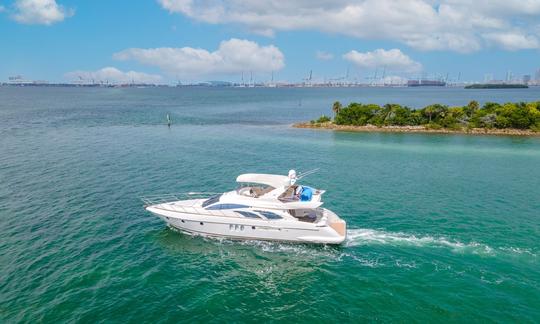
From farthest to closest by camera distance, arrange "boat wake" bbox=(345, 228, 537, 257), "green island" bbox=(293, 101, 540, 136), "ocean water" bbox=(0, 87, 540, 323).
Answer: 1. "green island" bbox=(293, 101, 540, 136)
2. "boat wake" bbox=(345, 228, 537, 257)
3. "ocean water" bbox=(0, 87, 540, 323)

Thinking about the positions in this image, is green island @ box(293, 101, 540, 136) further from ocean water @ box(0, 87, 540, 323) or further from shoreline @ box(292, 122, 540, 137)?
ocean water @ box(0, 87, 540, 323)

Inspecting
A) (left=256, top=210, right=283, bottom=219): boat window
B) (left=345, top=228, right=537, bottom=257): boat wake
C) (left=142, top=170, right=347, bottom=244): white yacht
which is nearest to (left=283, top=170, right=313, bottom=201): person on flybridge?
(left=142, top=170, right=347, bottom=244): white yacht

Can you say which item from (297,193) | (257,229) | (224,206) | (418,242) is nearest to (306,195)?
(297,193)

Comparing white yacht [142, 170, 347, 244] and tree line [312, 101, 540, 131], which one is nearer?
white yacht [142, 170, 347, 244]

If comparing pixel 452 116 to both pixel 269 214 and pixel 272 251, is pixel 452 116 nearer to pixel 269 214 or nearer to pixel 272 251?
pixel 269 214

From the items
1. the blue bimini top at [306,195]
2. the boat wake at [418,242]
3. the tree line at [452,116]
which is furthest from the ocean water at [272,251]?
the tree line at [452,116]

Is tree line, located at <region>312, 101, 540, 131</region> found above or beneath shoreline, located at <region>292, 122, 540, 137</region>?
above

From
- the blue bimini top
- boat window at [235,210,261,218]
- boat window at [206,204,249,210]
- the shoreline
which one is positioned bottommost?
boat window at [235,210,261,218]
